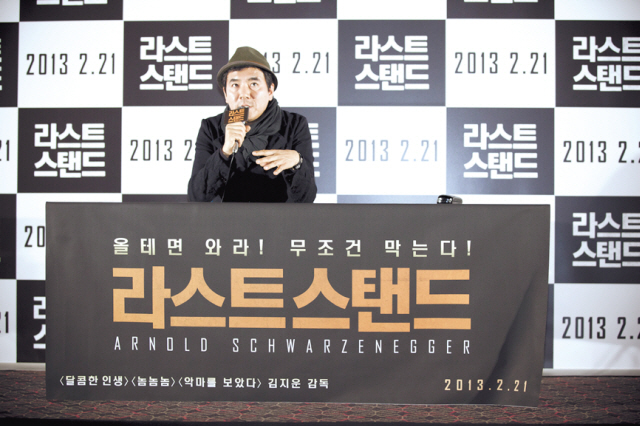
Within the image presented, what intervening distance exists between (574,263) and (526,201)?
389 mm

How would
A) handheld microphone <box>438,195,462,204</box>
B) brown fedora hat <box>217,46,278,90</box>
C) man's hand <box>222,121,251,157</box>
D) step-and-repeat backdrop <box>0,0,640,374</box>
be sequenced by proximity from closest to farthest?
1. handheld microphone <box>438,195,462,204</box>
2. man's hand <box>222,121,251,157</box>
3. brown fedora hat <box>217,46,278,90</box>
4. step-and-repeat backdrop <box>0,0,640,374</box>

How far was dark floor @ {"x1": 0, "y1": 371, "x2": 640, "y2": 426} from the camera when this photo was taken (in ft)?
4.59

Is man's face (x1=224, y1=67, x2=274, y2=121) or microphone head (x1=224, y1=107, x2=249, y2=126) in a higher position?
man's face (x1=224, y1=67, x2=274, y2=121)

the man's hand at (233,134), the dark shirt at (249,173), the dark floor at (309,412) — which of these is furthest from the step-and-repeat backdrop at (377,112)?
the man's hand at (233,134)

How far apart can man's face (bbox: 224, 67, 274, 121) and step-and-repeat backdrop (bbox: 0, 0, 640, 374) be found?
302mm

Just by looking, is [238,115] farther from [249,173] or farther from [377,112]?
[377,112]

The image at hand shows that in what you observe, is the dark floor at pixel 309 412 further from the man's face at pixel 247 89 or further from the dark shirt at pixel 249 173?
the man's face at pixel 247 89

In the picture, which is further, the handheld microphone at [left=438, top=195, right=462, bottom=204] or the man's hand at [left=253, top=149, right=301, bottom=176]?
the man's hand at [left=253, top=149, right=301, bottom=176]

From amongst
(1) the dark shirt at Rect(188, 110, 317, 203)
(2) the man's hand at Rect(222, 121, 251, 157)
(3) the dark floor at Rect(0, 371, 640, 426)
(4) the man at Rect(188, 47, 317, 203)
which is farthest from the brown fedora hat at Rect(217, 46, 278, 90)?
(3) the dark floor at Rect(0, 371, 640, 426)

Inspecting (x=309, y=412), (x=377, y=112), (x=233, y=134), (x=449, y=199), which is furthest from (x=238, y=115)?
(x=309, y=412)

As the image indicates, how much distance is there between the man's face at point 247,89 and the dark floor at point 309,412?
3.92 feet

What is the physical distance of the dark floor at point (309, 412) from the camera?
1.40m

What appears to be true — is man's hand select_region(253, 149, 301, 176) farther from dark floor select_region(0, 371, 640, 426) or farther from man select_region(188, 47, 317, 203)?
dark floor select_region(0, 371, 640, 426)

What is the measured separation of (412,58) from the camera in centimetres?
199
